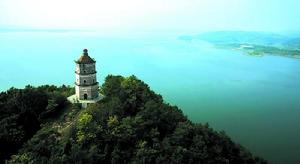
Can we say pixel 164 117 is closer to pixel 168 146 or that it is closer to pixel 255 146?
pixel 168 146

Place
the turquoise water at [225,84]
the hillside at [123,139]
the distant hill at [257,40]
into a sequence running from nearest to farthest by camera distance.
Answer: the hillside at [123,139] → the turquoise water at [225,84] → the distant hill at [257,40]

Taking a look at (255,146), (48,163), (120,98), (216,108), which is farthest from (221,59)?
(48,163)

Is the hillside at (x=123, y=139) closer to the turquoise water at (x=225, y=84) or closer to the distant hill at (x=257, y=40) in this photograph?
the turquoise water at (x=225, y=84)

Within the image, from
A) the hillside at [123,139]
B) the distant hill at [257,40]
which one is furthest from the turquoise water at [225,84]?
the distant hill at [257,40]

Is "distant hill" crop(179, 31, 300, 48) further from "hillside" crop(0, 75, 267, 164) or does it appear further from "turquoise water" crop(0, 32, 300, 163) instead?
"hillside" crop(0, 75, 267, 164)

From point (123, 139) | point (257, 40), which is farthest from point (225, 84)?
point (257, 40)

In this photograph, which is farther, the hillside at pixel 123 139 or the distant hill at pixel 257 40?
the distant hill at pixel 257 40

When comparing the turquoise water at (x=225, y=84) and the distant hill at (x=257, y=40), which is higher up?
the distant hill at (x=257, y=40)
